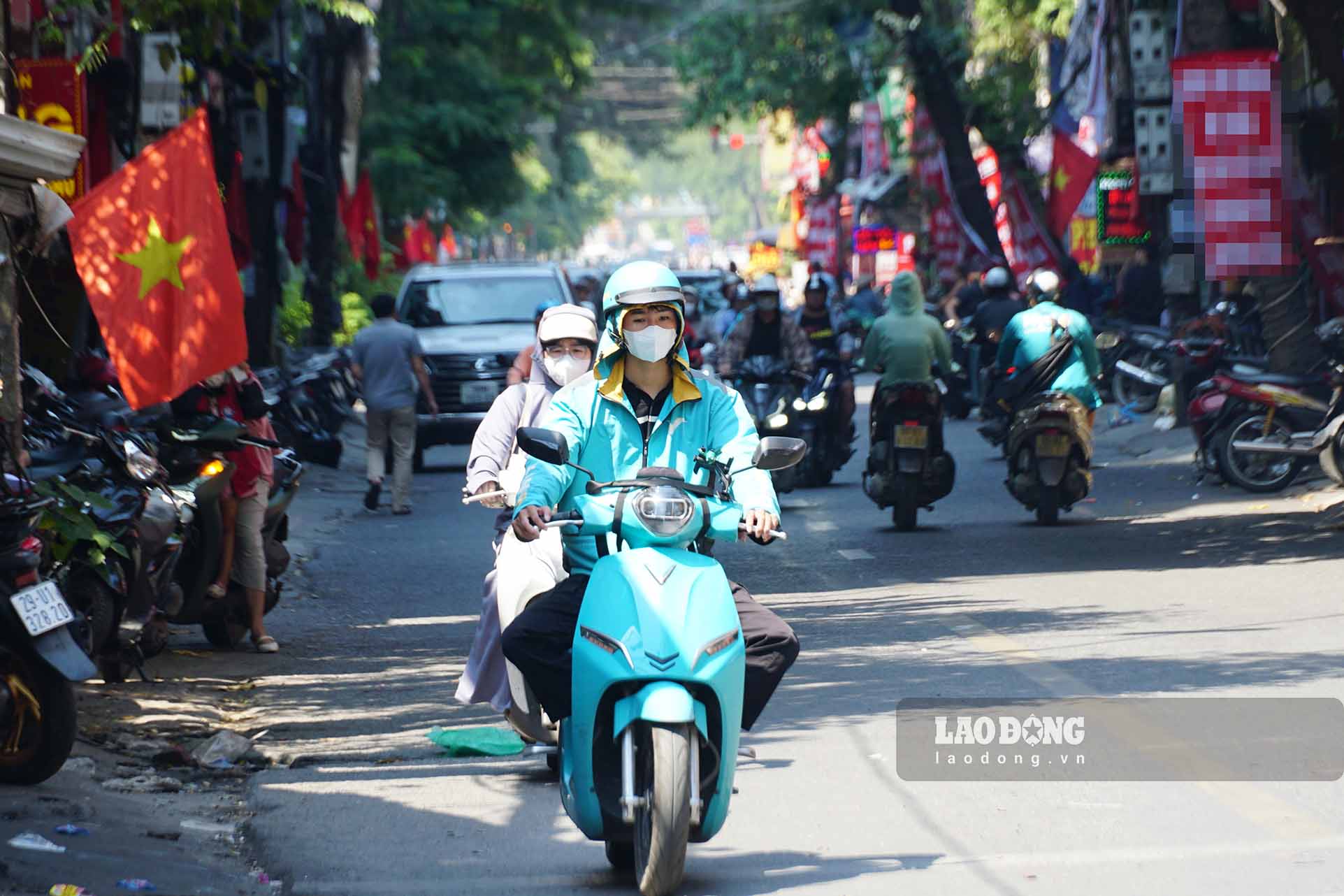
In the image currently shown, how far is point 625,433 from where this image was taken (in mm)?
6000

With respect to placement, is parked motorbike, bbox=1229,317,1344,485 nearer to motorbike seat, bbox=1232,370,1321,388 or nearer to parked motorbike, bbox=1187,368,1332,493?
parked motorbike, bbox=1187,368,1332,493

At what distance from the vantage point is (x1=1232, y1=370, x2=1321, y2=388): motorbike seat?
52.6ft

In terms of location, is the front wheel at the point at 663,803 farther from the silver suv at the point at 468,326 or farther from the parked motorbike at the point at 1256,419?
the silver suv at the point at 468,326

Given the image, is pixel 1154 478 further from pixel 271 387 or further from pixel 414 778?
pixel 414 778

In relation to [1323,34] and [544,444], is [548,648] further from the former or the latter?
[1323,34]

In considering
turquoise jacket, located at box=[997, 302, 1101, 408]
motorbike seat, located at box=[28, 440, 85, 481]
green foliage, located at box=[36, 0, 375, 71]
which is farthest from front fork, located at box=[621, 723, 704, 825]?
turquoise jacket, located at box=[997, 302, 1101, 408]

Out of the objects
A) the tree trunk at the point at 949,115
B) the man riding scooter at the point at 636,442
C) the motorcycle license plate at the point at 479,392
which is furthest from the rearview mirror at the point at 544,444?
the tree trunk at the point at 949,115

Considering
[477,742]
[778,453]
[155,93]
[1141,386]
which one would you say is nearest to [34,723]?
[477,742]

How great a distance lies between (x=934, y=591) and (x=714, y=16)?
2627cm

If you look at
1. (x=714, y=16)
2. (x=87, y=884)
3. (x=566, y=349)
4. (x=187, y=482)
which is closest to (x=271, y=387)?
(x=187, y=482)

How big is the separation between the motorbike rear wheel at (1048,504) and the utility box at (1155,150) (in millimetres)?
7745

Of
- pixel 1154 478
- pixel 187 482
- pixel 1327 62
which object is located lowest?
pixel 1154 478

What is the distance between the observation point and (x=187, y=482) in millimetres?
9852

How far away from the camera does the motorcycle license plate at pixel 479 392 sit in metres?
20.9
